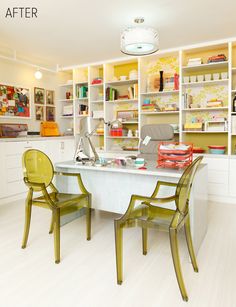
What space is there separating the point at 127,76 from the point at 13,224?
11.1 feet

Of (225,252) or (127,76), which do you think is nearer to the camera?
(225,252)

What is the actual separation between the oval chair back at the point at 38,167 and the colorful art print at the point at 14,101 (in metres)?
2.34

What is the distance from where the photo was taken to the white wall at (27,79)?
4.44 metres

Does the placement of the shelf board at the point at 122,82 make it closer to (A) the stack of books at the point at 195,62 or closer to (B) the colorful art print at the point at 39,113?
(A) the stack of books at the point at 195,62

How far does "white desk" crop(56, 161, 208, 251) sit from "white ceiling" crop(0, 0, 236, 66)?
179cm

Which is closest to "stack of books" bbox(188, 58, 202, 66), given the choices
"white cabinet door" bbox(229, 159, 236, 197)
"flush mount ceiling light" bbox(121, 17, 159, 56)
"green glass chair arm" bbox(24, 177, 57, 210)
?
"flush mount ceiling light" bbox(121, 17, 159, 56)

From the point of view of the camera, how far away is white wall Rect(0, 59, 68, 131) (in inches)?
175

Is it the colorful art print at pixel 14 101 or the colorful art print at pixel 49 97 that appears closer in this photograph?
the colorful art print at pixel 14 101

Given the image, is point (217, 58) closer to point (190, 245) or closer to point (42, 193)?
point (190, 245)

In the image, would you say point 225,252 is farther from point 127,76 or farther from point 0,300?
point 127,76

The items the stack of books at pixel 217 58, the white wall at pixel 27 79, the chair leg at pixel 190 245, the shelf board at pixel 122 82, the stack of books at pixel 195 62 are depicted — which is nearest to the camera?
the chair leg at pixel 190 245

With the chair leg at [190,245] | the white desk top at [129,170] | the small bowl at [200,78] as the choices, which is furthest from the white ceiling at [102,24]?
the chair leg at [190,245]

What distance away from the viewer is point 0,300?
1624 mm

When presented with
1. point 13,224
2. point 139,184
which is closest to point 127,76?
point 139,184
